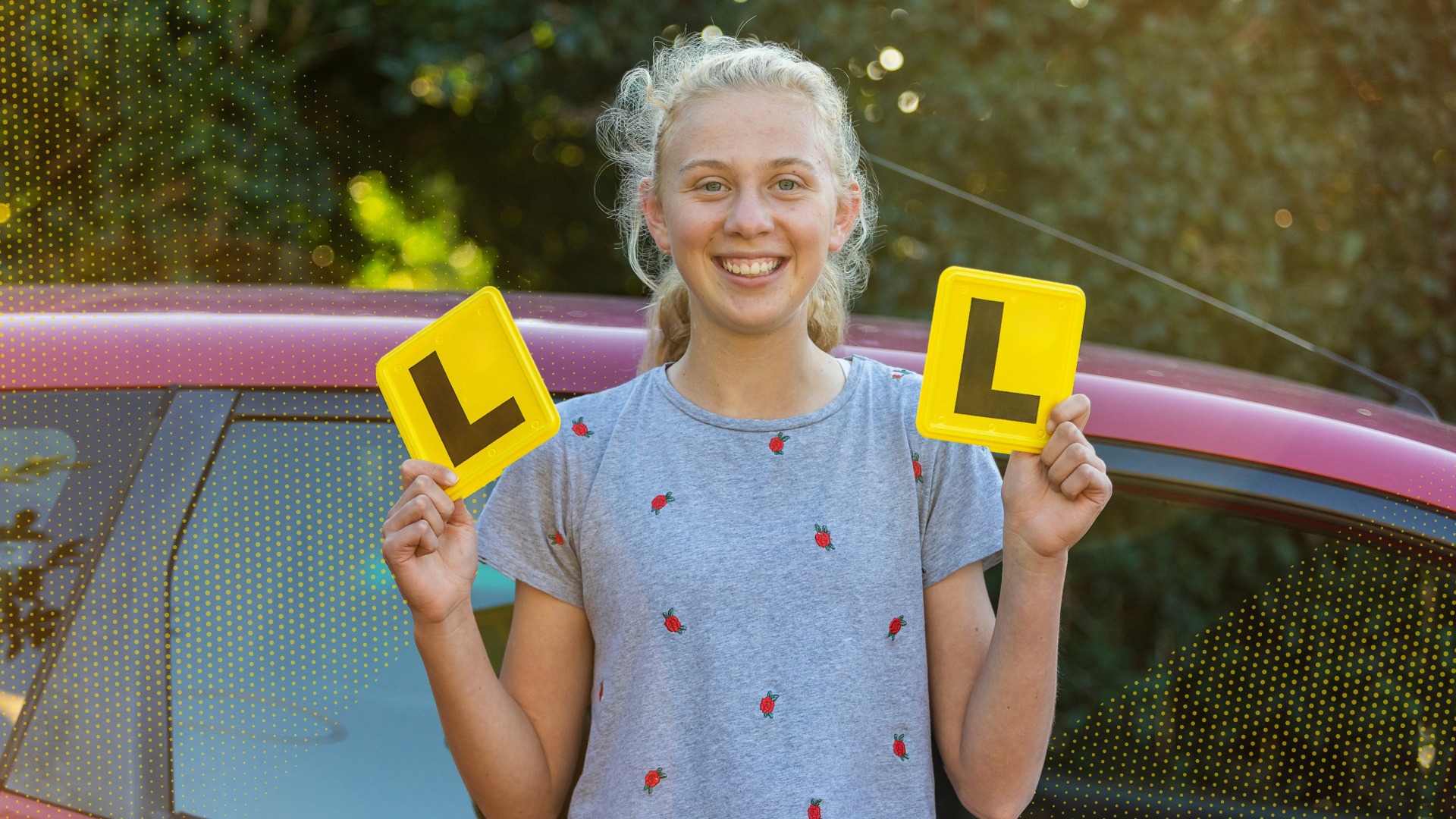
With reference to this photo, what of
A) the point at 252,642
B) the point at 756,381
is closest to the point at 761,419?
the point at 756,381

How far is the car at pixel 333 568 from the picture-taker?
1.74 m

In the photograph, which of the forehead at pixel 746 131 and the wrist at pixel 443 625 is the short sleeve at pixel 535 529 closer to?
the wrist at pixel 443 625

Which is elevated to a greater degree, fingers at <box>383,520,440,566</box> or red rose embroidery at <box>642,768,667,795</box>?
fingers at <box>383,520,440,566</box>

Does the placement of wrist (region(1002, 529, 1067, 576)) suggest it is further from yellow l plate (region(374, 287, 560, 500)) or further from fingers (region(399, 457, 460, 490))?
fingers (region(399, 457, 460, 490))

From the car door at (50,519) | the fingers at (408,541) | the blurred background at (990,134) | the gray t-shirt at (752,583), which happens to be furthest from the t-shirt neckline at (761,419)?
the blurred background at (990,134)

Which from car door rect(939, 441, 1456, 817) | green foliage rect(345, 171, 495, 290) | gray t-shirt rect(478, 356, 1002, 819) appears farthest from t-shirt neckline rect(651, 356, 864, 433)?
green foliage rect(345, 171, 495, 290)

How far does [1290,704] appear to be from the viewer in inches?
88.4

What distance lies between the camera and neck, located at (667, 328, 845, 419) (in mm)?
1680

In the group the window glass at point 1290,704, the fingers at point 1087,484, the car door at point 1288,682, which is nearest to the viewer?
the fingers at point 1087,484

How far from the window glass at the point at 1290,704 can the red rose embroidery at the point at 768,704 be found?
2.25 feet

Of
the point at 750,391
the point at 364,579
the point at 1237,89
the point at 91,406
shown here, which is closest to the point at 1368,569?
the point at 750,391

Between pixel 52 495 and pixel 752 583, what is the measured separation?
102 cm

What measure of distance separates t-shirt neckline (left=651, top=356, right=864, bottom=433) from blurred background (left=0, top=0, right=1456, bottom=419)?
2.96m

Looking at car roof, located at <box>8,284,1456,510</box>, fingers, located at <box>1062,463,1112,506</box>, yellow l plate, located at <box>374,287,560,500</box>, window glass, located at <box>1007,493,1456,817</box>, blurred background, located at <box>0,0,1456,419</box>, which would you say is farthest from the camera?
blurred background, located at <box>0,0,1456,419</box>
